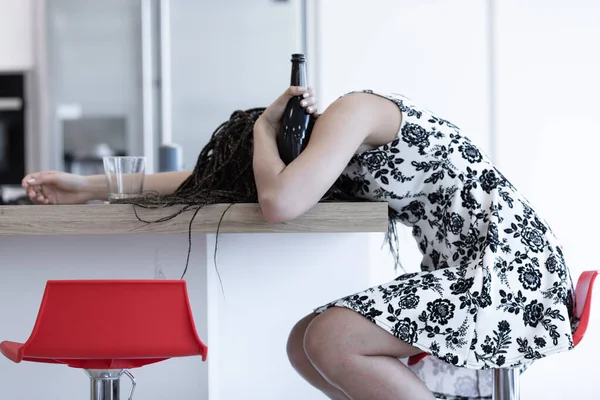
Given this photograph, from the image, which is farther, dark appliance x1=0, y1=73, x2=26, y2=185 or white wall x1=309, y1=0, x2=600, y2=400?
dark appliance x1=0, y1=73, x2=26, y2=185

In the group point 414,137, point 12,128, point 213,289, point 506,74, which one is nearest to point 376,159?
point 414,137

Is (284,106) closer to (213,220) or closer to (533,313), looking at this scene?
(213,220)

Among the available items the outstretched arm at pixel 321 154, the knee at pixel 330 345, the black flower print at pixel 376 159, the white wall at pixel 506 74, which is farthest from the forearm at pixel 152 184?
the white wall at pixel 506 74

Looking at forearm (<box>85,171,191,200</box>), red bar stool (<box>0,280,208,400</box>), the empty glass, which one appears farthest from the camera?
forearm (<box>85,171,191,200</box>)

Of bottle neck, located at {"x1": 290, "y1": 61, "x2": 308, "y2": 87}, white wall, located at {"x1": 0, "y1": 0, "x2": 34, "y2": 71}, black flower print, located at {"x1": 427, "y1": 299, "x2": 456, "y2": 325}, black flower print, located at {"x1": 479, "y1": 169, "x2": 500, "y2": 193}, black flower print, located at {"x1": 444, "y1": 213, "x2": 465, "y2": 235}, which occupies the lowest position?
black flower print, located at {"x1": 427, "y1": 299, "x2": 456, "y2": 325}

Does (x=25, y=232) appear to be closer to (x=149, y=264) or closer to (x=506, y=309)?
(x=149, y=264)

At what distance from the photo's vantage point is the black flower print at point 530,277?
134cm

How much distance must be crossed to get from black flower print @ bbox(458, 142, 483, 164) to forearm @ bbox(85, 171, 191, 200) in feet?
2.31

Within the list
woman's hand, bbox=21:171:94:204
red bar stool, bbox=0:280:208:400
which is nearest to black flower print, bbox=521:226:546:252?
red bar stool, bbox=0:280:208:400

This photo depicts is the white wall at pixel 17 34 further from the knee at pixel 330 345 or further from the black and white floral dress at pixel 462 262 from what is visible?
the knee at pixel 330 345

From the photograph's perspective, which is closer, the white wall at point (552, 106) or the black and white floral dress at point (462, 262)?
the black and white floral dress at point (462, 262)

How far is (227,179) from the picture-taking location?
1553 mm

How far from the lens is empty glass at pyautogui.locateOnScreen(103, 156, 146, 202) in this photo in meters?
1.61

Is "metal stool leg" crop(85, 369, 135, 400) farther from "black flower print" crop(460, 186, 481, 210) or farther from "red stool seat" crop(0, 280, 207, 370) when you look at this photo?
"black flower print" crop(460, 186, 481, 210)
